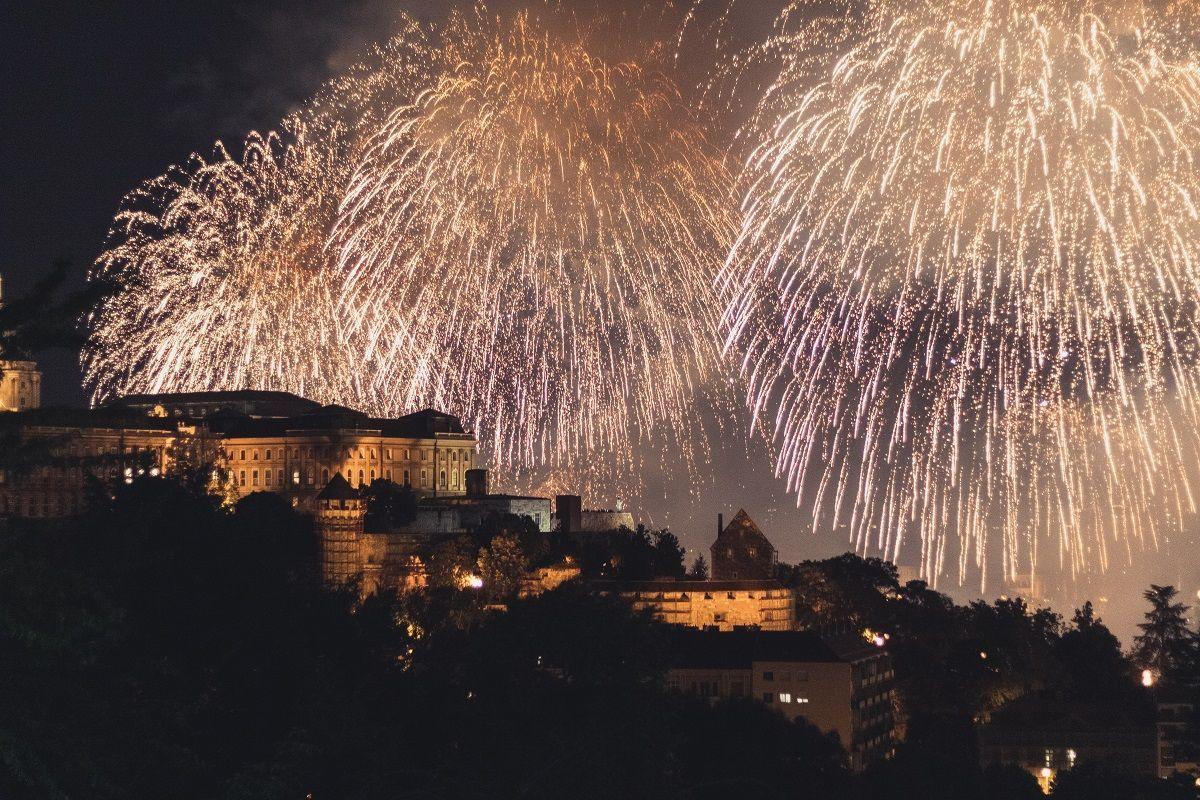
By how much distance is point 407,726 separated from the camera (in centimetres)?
2486

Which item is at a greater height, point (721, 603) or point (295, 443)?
point (295, 443)

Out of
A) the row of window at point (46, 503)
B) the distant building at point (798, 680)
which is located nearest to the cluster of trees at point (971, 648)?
the distant building at point (798, 680)

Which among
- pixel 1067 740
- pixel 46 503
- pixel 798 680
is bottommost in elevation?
pixel 1067 740

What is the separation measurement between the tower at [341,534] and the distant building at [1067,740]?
104ft

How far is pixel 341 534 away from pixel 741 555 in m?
21.3

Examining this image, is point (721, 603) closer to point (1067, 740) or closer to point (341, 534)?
point (1067, 740)

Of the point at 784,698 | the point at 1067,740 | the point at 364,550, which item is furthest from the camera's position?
the point at 364,550

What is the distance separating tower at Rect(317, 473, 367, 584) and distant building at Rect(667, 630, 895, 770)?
19.9m

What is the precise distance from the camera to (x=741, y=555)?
3324 inches

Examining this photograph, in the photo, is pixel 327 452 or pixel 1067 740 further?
pixel 327 452

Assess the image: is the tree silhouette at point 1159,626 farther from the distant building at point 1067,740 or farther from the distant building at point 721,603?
the distant building at point 721,603

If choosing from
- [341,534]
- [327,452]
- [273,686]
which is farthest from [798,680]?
[327,452]

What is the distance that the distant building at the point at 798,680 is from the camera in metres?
63.4

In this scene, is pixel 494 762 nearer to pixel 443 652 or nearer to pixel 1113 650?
pixel 443 652
